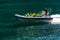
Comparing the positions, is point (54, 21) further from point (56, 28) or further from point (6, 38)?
point (6, 38)

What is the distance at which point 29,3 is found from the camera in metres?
68.2

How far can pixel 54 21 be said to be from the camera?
42094 mm

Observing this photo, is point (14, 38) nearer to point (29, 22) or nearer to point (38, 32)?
point (38, 32)

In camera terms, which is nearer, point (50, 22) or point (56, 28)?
point (56, 28)

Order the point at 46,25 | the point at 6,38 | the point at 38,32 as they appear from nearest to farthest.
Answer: the point at 6,38 → the point at 38,32 → the point at 46,25

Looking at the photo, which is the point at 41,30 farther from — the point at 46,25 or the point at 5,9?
the point at 5,9

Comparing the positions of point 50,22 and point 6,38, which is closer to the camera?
point 6,38

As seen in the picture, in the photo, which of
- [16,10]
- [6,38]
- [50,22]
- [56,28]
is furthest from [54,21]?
[16,10]

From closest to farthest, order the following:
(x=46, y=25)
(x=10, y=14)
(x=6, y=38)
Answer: (x=6, y=38) < (x=46, y=25) < (x=10, y=14)

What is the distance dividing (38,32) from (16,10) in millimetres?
20038

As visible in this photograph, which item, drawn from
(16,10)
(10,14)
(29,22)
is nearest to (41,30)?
(29,22)

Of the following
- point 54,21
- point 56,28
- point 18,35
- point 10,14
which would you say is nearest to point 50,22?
point 54,21

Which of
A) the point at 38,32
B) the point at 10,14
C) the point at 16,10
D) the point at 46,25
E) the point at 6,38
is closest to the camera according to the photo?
the point at 6,38

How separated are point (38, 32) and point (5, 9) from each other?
21944 millimetres
